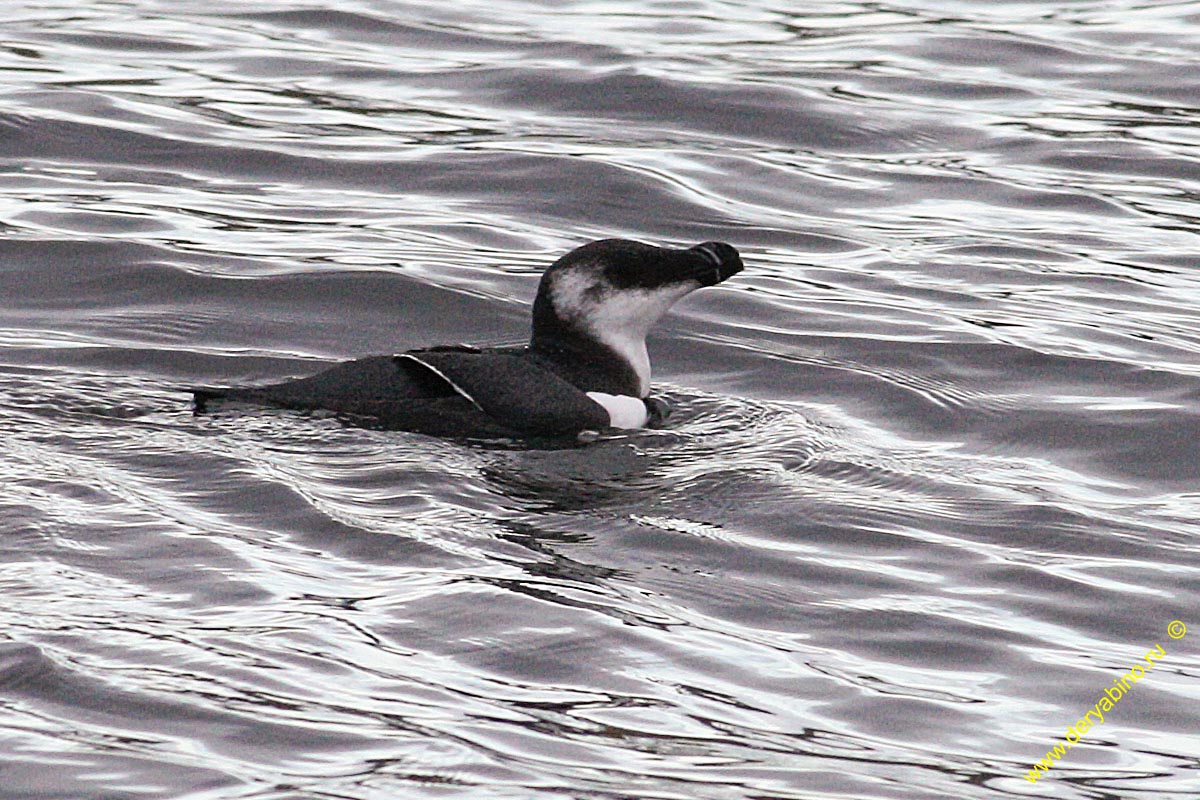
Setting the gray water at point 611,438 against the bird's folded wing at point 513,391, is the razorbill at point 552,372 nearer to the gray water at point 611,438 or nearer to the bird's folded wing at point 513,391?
the bird's folded wing at point 513,391

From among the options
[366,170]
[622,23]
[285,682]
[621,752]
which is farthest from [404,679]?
[622,23]

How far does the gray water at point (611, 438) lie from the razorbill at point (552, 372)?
4.9 inches

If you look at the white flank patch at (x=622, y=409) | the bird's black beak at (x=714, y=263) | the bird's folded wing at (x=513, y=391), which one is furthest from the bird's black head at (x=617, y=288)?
the bird's folded wing at (x=513, y=391)

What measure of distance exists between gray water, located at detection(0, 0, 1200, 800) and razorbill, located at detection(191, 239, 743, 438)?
124 mm

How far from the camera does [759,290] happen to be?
33.4 feet

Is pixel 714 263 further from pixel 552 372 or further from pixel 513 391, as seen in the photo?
pixel 513 391

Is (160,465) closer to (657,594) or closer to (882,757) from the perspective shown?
(657,594)

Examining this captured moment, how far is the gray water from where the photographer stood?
5.01 meters

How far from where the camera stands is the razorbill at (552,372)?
736 cm

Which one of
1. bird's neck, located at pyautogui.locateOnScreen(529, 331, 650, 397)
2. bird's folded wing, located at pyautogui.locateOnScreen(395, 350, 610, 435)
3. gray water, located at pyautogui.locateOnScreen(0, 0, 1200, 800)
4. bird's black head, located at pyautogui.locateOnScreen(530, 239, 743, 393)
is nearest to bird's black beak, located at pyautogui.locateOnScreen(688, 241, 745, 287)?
bird's black head, located at pyautogui.locateOnScreen(530, 239, 743, 393)

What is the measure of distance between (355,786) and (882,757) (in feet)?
4.07

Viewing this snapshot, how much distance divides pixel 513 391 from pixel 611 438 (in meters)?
0.41

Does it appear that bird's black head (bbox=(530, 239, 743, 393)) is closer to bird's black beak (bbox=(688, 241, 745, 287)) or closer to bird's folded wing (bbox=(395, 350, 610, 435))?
bird's black beak (bbox=(688, 241, 745, 287))

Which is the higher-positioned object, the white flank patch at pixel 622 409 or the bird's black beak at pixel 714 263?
the bird's black beak at pixel 714 263
